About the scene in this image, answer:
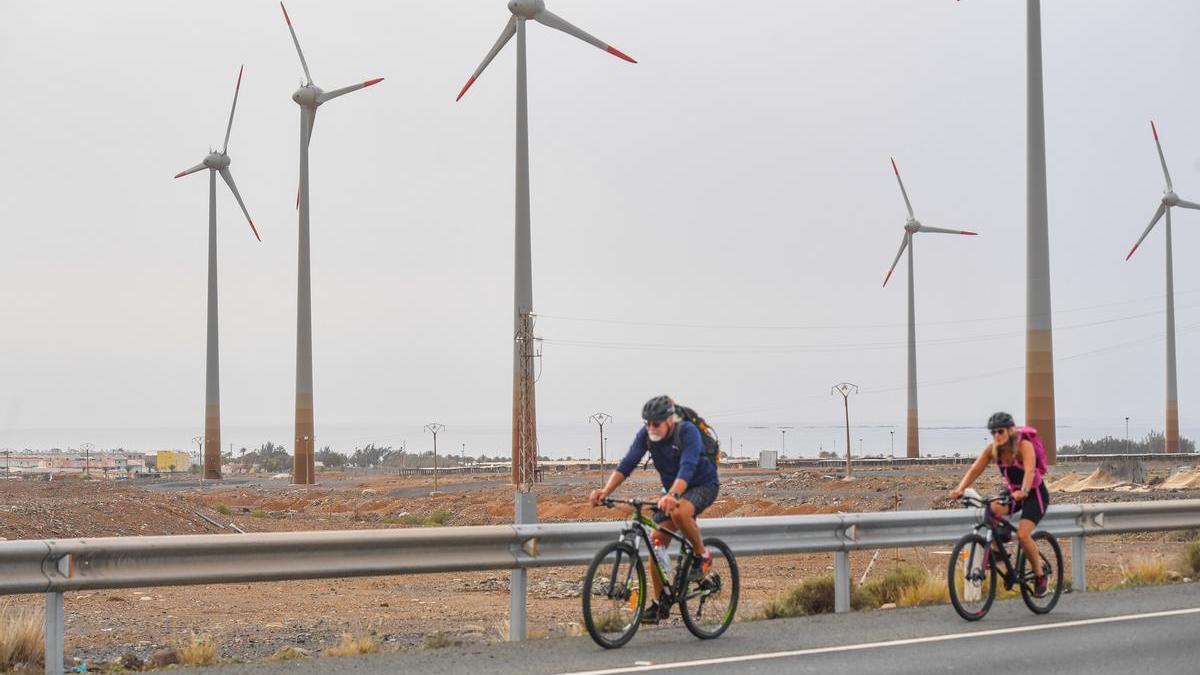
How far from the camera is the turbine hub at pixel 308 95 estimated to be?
7131 centimetres

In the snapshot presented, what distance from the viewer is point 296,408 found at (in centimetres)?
7312

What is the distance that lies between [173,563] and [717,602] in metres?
4.28

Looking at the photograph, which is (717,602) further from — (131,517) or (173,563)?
(131,517)

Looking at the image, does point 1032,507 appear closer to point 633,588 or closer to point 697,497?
point 697,497

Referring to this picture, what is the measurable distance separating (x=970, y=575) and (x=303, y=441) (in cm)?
6559

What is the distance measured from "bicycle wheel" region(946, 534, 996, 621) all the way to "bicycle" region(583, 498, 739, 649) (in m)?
2.18

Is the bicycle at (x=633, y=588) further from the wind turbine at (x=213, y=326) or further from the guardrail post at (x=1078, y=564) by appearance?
the wind turbine at (x=213, y=326)

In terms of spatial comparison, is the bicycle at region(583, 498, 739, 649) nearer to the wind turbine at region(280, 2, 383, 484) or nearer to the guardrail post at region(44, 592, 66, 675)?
the guardrail post at region(44, 592, 66, 675)

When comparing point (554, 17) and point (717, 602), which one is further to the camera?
point (554, 17)

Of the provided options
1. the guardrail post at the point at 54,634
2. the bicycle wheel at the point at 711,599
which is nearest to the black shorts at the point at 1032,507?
the bicycle wheel at the point at 711,599

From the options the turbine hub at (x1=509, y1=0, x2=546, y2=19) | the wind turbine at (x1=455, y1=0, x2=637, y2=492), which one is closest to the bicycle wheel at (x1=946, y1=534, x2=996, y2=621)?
the wind turbine at (x1=455, y1=0, x2=637, y2=492)

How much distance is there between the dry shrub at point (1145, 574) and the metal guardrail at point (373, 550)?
2.94 meters

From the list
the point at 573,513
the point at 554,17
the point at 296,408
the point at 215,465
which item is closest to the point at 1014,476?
the point at 573,513

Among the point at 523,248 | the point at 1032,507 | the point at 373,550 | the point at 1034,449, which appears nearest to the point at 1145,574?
the point at 1032,507
